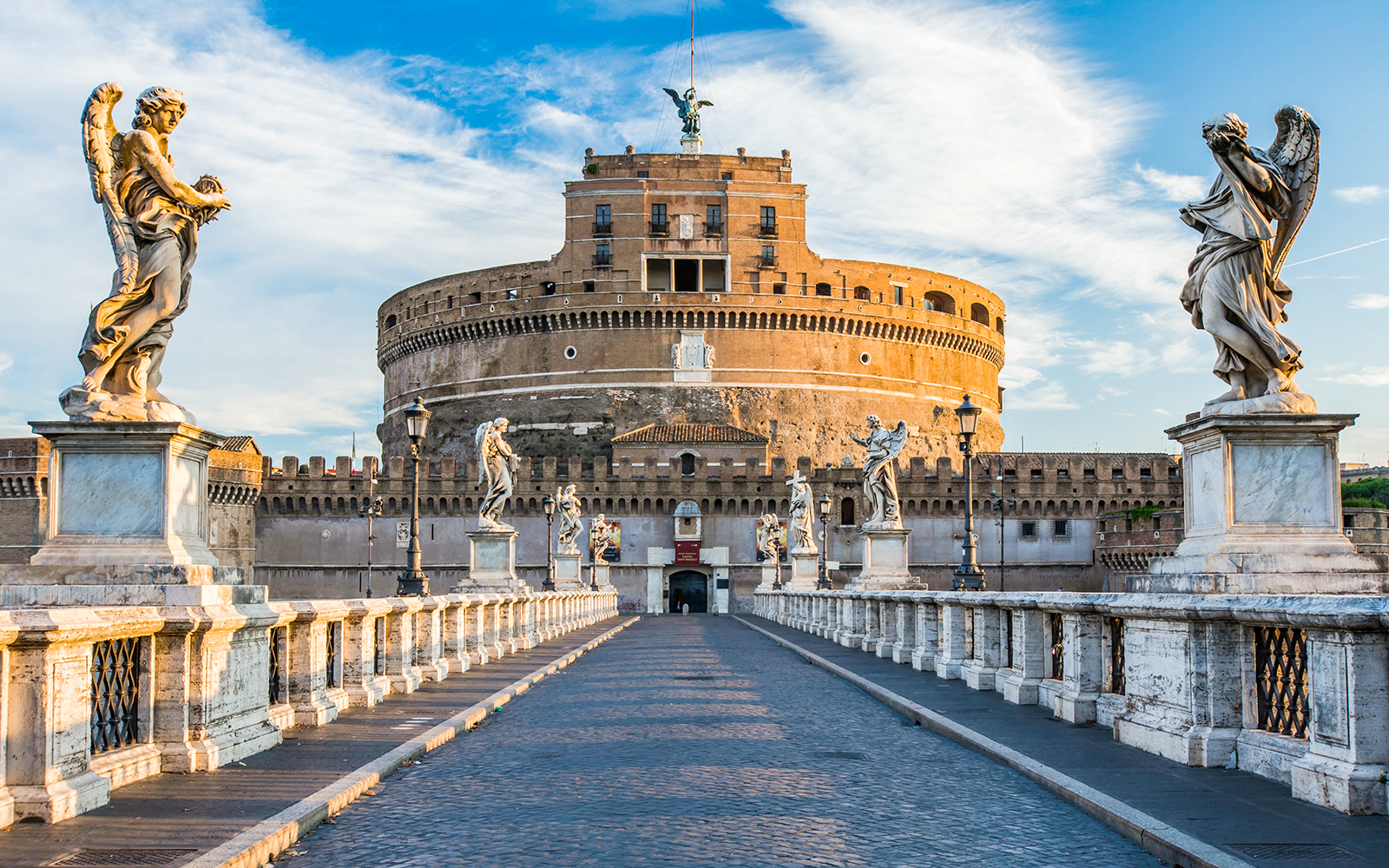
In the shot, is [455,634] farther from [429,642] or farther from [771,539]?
[771,539]

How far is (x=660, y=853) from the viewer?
5453 millimetres

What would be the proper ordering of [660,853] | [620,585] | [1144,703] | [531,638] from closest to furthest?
[660,853] < [1144,703] < [531,638] < [620,585]

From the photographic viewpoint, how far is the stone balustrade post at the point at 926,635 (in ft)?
47.9

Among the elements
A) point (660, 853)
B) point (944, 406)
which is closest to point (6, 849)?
point (660, 853)

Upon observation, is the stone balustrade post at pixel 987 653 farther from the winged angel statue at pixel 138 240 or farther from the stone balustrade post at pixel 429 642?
the winged angel statue at pixel 138 240

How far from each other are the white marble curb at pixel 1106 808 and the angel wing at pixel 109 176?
240 inches

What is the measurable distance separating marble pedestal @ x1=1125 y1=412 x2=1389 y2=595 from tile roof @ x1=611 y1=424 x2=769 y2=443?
186 ft

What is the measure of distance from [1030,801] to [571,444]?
63.8 m

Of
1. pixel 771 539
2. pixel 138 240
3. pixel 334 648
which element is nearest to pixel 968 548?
pixel 334 648

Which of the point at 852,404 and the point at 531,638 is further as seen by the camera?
the point at 852,404

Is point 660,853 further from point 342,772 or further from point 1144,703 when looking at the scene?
point 1144,703

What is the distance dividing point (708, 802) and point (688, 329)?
212 feet

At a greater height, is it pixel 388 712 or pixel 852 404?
pixel 852 404

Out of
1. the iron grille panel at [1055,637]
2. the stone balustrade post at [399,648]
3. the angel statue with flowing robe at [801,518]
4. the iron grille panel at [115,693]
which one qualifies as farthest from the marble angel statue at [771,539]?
the iron grille panel at [115,693]
